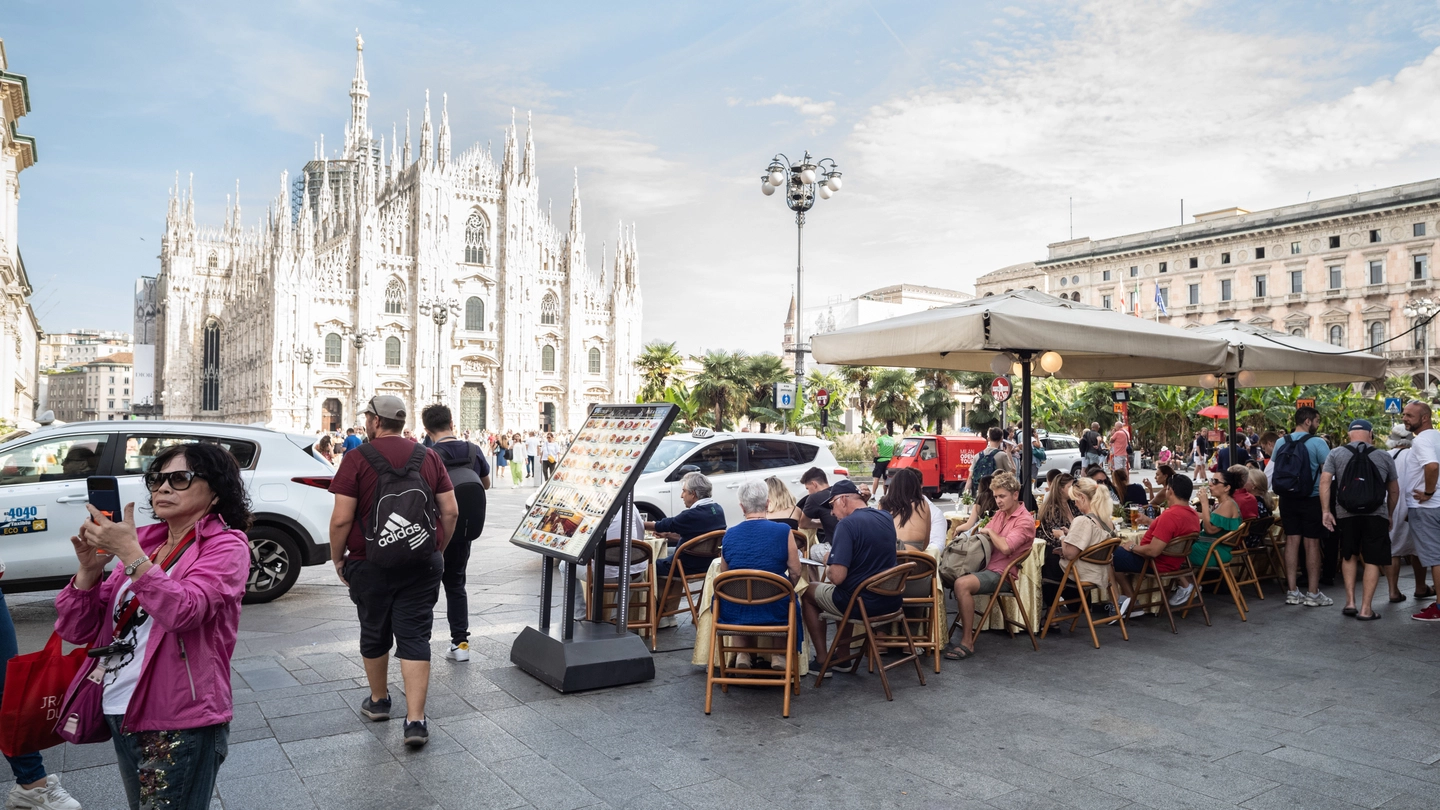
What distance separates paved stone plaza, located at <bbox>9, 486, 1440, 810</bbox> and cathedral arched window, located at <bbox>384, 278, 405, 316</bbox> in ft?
159

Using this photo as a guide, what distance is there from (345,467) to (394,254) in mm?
51940

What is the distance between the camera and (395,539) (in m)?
4.12

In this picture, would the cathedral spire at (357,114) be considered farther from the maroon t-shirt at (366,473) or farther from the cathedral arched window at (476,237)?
the maroon t-shirt at (366,473)

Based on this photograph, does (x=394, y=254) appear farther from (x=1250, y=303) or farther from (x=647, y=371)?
(x=1250, y=303)

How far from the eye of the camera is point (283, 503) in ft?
25.3

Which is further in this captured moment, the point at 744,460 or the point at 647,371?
the point at 647,371

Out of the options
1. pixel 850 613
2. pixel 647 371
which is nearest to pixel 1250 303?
pixel 647 371

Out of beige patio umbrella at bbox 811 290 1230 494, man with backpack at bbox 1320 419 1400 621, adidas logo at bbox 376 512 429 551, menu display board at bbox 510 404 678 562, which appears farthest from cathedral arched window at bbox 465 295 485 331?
adidas logo at bbox 376 512 429 551

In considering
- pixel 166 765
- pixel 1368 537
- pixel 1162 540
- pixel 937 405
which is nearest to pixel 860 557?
pixel 1162 540

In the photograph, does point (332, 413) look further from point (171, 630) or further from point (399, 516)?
point (171, 630)

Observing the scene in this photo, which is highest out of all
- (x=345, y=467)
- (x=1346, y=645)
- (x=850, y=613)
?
(x=345, y=467)

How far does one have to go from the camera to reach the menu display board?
16.8 ft

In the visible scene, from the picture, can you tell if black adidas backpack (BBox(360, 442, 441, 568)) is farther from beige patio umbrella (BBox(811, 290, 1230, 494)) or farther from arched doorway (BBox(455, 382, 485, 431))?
arched doorway (BBox(455, 382, 485, 431))

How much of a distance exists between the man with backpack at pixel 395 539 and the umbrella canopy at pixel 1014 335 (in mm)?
4063
